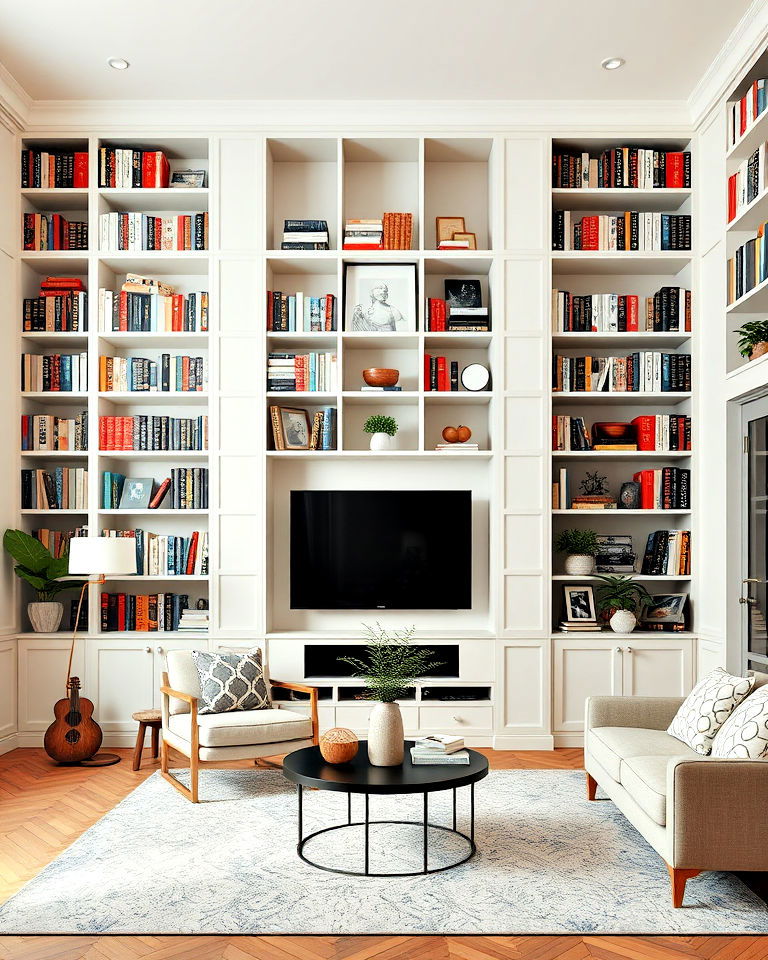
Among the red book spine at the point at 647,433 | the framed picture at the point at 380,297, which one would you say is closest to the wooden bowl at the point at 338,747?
the framed picture at the point at 380,297

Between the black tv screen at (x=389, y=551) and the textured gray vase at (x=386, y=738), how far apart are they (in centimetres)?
202

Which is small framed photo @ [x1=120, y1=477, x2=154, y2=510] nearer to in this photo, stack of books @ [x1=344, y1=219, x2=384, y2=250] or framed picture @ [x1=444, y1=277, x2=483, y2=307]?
stack of books @ [x1=344, y1=219, x2=384, y2=250]

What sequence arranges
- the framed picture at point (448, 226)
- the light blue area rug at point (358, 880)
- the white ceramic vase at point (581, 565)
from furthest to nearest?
the framed picture at point (448, 226) → the white ceramic vase at point (581, 565) → the light blue area rug at point (358, 880)

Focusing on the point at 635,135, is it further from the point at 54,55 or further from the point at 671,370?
the point at 54,55

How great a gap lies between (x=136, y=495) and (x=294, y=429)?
3.50 ft

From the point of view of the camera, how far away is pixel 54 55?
191 inches

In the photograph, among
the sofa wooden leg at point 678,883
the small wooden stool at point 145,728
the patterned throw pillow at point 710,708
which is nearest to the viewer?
the sofa wooden leg at point 678,883

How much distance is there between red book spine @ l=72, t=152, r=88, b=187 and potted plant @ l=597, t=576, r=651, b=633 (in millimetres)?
4010

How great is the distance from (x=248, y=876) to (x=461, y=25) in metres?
4.07

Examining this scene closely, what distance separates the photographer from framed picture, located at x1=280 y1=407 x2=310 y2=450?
5.59m

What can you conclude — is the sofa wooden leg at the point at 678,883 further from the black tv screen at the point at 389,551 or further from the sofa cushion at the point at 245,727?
the black tv screen at the point at 389,551

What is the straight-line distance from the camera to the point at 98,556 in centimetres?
495

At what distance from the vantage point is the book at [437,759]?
360cm

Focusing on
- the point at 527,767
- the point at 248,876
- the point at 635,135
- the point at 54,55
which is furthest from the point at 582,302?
the point at 248,876
